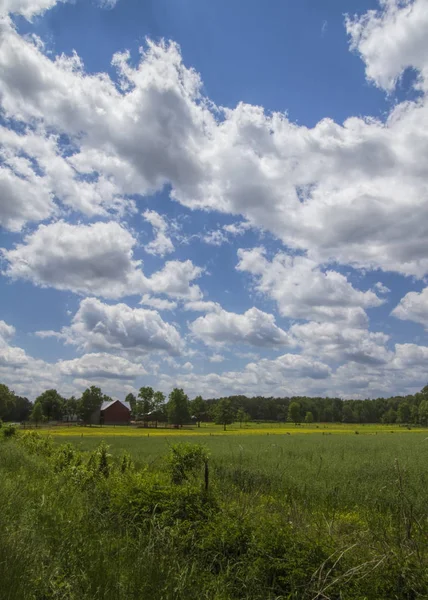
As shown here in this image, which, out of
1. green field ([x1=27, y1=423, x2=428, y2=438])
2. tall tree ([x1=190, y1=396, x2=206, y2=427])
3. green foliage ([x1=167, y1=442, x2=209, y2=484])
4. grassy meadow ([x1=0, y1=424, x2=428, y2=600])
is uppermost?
tall tree ([x1=190, y1=396, x2=206, y2=427])

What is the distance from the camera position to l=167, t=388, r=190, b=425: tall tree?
334 feet

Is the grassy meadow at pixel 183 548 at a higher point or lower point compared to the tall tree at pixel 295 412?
lower

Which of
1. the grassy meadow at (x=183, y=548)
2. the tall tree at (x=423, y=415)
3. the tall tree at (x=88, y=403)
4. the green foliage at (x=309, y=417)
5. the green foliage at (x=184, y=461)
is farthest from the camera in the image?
the green foliage at (x=309, y=417)

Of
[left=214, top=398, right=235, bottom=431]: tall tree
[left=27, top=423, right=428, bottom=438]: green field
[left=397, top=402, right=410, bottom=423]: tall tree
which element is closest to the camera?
[left=27, top=423, right=428, bottom=438]: green field

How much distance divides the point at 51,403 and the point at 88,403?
16.7 m

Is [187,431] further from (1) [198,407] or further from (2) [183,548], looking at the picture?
(2) [183,548]

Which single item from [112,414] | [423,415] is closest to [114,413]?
[112,414]

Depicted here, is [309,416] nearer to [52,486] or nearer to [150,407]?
[150,407]

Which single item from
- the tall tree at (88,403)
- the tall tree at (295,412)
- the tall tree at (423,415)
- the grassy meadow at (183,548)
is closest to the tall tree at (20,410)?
the tall tree at (88,403)

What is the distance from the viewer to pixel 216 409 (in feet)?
356

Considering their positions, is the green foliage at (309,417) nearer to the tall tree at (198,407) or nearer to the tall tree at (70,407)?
the tall tree at (198,407)

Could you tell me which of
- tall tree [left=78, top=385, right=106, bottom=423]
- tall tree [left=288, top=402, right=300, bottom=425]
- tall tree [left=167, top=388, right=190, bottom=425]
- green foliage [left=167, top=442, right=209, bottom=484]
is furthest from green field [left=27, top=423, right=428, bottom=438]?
tall tree [left=288, top=402, right=300, bottom=425]

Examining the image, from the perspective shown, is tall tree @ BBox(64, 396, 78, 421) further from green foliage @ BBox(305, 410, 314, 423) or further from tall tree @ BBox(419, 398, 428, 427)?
tall tree @ BBox(419, 398, 428, 427)

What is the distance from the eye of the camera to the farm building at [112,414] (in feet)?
417
